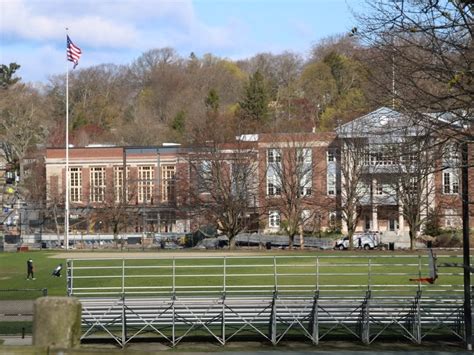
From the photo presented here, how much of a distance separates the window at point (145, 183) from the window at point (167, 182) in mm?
1401

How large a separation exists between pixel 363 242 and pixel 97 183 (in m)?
39.0

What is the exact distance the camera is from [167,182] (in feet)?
318

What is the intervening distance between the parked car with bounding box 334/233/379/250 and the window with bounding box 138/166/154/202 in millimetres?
28896

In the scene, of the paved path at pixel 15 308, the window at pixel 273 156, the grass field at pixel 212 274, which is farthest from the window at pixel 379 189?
the paved path at pixel 15 308

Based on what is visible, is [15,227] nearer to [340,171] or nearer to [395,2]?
[340,171]

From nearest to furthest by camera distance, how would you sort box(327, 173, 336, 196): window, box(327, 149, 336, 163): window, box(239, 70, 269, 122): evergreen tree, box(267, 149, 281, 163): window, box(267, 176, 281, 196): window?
box(327, 149, 336, 163): window → box(267, 149, 281, 163): window → box(267, 176, 281, 196): window → box(327, 173, 336, 196): window → box(239, 70, 269, 122): evergreen tree

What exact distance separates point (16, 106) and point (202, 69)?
54435 mm

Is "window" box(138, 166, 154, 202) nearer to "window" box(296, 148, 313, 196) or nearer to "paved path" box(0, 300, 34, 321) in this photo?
"window" box(296, 148, 313, 196)

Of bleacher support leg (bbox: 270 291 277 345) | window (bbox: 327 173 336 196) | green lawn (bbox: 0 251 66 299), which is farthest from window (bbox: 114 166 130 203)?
bleacher support leg (bbox: 270 291 277 345)

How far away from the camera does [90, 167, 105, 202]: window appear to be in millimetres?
95750

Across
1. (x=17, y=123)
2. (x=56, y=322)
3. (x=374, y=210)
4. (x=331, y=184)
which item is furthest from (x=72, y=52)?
(x=56, y=322)

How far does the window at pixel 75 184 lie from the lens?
98744 mm

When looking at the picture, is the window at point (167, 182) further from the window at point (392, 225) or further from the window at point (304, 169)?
the window at point (392, 225)

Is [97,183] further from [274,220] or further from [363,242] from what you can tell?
[363,242]
